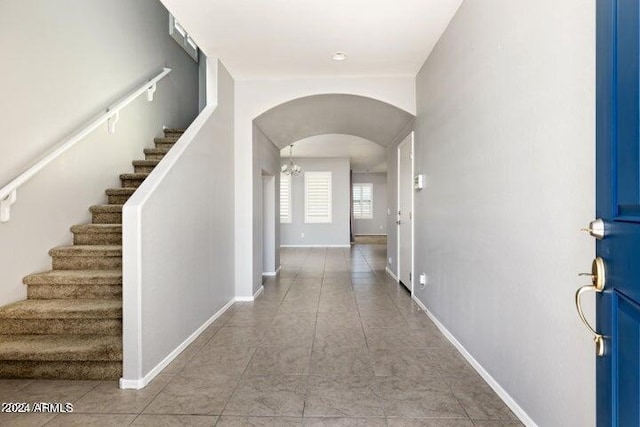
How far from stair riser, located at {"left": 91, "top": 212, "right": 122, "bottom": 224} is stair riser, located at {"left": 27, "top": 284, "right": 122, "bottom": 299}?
90 centimetres

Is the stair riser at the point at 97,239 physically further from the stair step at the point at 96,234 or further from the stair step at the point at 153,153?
the stair step at the point at 153,153

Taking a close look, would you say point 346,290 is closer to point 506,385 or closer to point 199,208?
point 199,208

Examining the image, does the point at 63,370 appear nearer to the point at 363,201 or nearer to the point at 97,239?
the point at 97,239

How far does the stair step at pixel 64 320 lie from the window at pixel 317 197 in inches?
316

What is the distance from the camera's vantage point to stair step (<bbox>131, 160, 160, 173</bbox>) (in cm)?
412

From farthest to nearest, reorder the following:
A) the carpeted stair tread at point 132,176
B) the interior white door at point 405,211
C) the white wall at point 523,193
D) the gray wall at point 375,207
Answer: the gray wall at point 375,207
the interior white door at point 405,211
the carpeted stair tread at point 132,176
the white wall at point 523,193

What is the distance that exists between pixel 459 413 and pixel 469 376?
0.46 metres

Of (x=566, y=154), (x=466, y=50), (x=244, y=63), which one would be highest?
(x=244, y=63)

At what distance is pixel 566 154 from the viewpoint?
1.42 meters

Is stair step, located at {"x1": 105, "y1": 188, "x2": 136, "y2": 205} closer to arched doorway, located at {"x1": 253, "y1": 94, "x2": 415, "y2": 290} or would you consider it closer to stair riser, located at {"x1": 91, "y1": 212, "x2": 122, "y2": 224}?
stair riser, located at {"x1": 91, "y1": 212, "x2": 122, "y2": 224}

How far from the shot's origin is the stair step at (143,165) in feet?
13.5

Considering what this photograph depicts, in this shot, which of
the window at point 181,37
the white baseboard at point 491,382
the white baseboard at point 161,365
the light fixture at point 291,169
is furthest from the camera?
the light fixture at point 291,169

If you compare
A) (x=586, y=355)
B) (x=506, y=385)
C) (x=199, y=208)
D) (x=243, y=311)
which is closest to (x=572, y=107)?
(x=586, y=355)

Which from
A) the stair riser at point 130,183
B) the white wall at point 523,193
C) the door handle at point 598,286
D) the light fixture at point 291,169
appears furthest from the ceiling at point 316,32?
the light fixture at point 291,169
